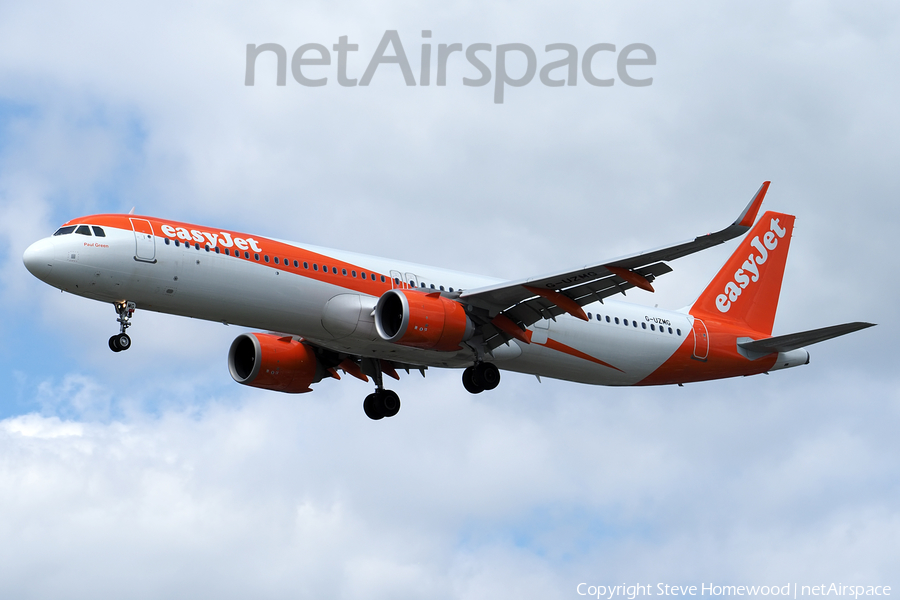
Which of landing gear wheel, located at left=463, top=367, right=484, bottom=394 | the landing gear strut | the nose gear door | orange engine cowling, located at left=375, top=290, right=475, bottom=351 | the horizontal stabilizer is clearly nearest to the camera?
the nose gear door

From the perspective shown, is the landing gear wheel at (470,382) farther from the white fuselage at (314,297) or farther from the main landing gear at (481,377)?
the white fuselage at (314,297)

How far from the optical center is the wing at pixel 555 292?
33.2 metres

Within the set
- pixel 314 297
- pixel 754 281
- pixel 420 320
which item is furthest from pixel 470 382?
pixel 754 281

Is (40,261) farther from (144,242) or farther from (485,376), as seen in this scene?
(485,376)

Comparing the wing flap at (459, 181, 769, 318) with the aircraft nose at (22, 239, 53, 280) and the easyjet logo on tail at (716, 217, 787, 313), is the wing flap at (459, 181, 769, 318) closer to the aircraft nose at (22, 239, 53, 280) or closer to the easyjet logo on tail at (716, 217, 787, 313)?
the easyjet logo on tail at (716, 217, 787, 313)

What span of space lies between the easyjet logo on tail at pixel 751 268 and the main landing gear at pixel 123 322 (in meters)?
22.2

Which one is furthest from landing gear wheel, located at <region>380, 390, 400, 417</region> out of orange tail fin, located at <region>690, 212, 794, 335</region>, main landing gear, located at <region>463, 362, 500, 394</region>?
orange tail fin, located at <region>690, 212, 794, 335</region>

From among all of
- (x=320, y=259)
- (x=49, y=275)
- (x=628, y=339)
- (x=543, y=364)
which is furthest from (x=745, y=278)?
(x=49, y=275)

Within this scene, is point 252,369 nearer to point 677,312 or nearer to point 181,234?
point 181,234

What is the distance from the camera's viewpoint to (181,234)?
32.8 metres

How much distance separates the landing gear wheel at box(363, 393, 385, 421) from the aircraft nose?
13036 mm

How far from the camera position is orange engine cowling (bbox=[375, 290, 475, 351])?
33875 millimetres

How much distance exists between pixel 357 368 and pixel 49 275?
12240mm

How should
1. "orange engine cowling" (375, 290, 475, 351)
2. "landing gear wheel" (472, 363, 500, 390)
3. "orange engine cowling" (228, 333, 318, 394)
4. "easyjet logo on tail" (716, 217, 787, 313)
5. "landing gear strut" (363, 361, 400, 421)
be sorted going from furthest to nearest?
1. "easyjet logo on tail" (716, 217, 787, 313)
2. "landing gear strut" (363, 361, 400, 421)
3. "orange engine cowling" (228, 333, 318, 394)
4. "landing gear wheel" (472, 363, 500, 390)
5. "orange engine cowling" (375, 290, 475, 351)
